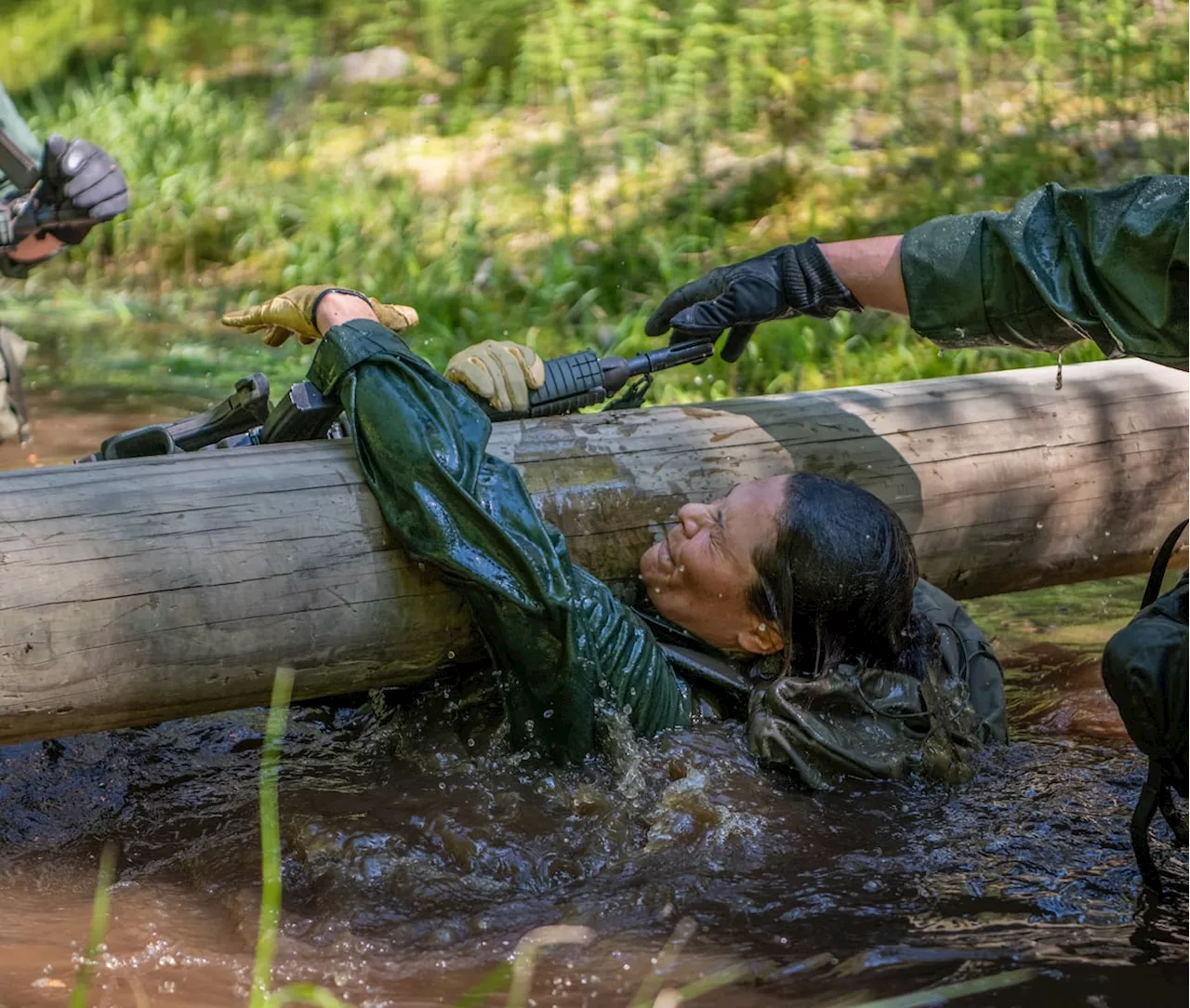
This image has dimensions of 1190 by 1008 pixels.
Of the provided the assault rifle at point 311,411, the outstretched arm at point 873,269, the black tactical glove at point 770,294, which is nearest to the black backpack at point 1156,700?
the outstretched arm at point 873,269

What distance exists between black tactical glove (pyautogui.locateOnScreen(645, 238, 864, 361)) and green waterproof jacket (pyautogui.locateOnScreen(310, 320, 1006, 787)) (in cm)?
62

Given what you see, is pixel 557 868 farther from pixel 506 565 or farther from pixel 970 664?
pixel 970 664

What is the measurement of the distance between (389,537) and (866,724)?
45.7 inches

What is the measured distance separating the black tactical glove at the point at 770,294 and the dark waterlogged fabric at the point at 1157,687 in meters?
1.09

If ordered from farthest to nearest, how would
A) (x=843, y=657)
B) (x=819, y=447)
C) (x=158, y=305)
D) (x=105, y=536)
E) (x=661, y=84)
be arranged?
(x=661, y=84), (x=158, y=305), (x=819, y=447), (x=843, y=657), (x=105, y=536)

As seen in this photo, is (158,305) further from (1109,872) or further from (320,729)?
(1109,872)

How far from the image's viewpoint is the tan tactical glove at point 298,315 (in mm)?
3189

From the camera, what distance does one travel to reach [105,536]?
252cm

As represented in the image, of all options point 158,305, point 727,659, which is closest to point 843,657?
point 727,659

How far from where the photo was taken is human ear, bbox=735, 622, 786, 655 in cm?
311

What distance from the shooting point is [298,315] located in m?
3.23

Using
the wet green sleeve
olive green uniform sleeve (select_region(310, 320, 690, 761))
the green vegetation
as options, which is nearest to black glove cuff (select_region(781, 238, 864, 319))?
olive green uniform sleeve (select_region(310, 320, 690, 761))

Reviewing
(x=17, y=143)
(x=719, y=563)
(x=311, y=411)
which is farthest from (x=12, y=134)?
(x=719, y=563)

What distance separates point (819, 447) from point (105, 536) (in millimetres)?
1659
